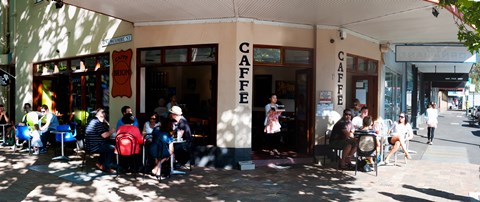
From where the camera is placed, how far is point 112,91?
1036cm

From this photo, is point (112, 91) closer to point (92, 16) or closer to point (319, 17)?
point (92, 16)

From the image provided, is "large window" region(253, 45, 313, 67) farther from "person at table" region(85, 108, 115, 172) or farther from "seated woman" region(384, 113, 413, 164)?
"person at table" region(85, 108, 115, 172)

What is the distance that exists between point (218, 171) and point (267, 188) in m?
1.69

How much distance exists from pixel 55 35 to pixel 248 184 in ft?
30.1

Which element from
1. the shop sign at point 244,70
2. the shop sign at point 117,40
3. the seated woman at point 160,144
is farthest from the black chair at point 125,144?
the shop sign at point 117,40

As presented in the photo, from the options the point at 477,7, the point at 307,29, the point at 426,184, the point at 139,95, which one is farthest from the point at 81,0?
the point at 426,184

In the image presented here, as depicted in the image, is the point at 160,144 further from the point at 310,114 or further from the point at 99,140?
the point at 310,114

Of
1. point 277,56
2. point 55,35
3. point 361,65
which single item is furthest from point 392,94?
point 55,35

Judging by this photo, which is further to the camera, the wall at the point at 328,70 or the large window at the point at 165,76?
the wall at the point at 328,70

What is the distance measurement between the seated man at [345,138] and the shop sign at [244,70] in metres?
2.00

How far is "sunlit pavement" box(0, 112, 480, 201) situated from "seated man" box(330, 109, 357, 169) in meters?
0.42

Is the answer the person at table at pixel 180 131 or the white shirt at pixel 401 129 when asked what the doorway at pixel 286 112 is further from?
the white shirt at pixel 401 129

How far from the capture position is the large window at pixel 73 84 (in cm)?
1116

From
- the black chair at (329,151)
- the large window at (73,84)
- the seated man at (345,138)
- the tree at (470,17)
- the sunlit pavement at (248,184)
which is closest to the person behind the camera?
the tree at (470,17)
